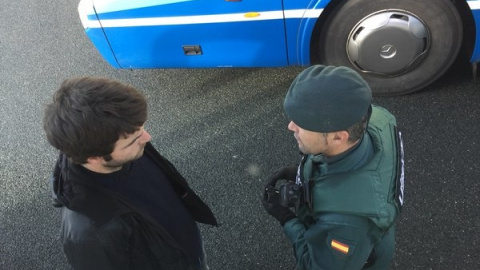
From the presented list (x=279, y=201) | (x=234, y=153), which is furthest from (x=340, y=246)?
(x=234, y=153)

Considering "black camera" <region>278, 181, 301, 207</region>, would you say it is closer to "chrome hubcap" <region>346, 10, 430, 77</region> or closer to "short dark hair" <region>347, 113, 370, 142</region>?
"short dark hair" <region>347, 113, 370, 142</region>

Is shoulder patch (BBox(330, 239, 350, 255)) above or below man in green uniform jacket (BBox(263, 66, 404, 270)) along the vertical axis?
below

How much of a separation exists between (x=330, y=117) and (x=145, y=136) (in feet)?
2.05

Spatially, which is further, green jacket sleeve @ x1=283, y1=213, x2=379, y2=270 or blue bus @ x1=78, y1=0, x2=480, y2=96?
blue bus @ x1=78, y1=0, x2=480, y2=96

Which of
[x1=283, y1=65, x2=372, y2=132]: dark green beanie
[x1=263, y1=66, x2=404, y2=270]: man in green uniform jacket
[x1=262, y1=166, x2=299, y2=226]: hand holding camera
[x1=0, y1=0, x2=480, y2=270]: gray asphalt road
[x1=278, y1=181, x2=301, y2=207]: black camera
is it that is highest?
[x1=283, y1=65, x2=372, y2=132]: dark green beanie

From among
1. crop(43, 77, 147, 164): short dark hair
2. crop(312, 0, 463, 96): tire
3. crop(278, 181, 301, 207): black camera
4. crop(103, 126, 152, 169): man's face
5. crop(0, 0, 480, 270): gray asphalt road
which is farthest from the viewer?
crop(312, 0, 463, 96): tire

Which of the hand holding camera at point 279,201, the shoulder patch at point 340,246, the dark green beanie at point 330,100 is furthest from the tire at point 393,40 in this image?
the shoulder patch at point 340,246

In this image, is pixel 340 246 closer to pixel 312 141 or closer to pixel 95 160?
pixel 312 141

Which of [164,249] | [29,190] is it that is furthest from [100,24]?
[164,249]

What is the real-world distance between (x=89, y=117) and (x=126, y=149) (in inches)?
7.1

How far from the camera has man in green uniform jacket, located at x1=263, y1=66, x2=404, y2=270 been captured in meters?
1.34

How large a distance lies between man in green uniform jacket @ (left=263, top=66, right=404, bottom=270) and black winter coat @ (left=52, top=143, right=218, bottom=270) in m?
0.55

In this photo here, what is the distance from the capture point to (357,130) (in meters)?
1.39

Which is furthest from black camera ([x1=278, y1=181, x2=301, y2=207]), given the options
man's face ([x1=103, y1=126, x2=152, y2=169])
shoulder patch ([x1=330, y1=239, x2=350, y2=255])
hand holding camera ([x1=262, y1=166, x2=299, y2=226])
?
man's face ([x1=103, y1=126, x2=152, y2=169])
